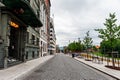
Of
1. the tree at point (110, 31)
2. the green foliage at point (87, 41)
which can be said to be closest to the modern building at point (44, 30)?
the green foliage at point (87, 41)

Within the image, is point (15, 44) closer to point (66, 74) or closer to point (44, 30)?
point (66, 74)

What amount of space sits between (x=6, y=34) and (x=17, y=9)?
2743mm

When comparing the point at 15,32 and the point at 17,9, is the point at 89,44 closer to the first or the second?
the point at 15,32

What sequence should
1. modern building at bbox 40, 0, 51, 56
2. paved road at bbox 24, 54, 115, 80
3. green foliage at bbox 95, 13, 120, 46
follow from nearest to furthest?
1. paved road at bbox 24, 54, 115, 80
2. green foliage at bbox 95, 13, 120, 46
3. modern building at bbox 40, 0, 51, 56

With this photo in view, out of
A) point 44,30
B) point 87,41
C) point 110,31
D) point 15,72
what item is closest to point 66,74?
point 15,72

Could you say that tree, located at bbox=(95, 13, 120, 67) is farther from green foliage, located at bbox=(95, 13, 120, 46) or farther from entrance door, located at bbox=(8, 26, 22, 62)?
entrance door, located at bbox=(8, 26, 22, 62)

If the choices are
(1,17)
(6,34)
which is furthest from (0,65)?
(1,17)

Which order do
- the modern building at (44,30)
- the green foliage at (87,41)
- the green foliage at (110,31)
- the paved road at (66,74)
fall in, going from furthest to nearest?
the modern building at (44,30) < the green foliage at (87,41) < the green foliage at (110,31) < the paved road at (66,74)

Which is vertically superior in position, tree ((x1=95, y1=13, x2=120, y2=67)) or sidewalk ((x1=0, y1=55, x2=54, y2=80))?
tree ((x1=95, y1=13, x2=120, y2=67))

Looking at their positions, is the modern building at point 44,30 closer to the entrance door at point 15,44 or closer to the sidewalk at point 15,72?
the entrance door at point 15,44

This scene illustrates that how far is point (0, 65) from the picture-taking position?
19.2 m

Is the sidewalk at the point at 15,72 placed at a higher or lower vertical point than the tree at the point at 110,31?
lower

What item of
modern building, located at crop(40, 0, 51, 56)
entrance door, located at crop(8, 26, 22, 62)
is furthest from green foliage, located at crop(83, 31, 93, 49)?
entrance door, located at crop(8, 26, 22, 62)

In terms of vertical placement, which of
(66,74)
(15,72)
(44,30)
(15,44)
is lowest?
(66,74)
